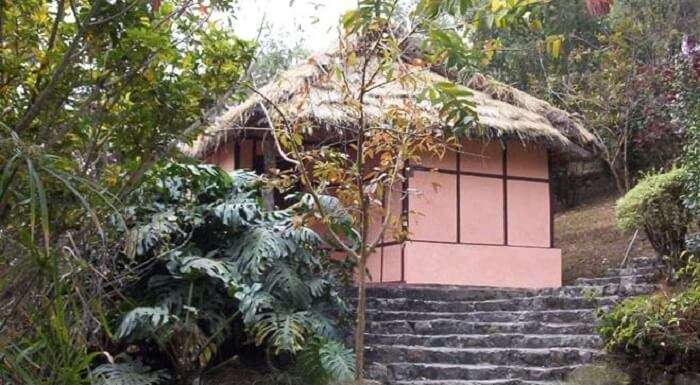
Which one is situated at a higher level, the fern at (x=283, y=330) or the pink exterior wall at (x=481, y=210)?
the pink exterior wall at (x=481, y=210)

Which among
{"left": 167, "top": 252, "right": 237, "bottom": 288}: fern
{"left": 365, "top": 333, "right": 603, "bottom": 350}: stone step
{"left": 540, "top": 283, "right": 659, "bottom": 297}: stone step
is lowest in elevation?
{"left": 365, "top": 333, "right": 603, "bottom": 350}: stone step

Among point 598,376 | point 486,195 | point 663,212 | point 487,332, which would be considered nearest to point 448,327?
point 487,332

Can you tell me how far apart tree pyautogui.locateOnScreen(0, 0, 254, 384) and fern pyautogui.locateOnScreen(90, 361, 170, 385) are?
2.92m

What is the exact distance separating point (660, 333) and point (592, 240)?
7.12 m

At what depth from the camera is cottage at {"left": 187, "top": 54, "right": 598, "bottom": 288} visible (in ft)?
30.1

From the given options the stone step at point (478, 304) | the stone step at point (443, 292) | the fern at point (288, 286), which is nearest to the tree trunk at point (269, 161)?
the stone step at point (443, 292)

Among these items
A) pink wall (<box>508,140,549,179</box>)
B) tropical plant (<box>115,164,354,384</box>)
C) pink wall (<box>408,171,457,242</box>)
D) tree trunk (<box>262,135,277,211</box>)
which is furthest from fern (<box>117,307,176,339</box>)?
pink wall (<box>508,140,549,179</box>)

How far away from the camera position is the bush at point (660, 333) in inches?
228

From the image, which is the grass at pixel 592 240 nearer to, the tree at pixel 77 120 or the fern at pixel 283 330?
the fern at pixel 283 330

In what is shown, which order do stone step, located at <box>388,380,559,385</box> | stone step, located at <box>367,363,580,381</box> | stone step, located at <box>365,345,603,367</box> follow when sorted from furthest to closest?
stone step, located at <box>365,345,603,367</box>, stone step, located at <box>367,363,580,381</box>, stone step, located at <box>388,380,559,385</box>

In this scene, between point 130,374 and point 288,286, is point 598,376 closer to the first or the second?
point 288,286

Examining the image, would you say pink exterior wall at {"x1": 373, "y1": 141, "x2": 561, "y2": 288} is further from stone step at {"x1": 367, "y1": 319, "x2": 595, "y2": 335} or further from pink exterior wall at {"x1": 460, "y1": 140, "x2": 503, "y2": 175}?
stone step at {"x1": 367, "y1": 319, "x2": 595, "y2": 335}

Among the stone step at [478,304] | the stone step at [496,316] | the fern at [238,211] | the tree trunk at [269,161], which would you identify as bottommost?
the stone step at [496,316]

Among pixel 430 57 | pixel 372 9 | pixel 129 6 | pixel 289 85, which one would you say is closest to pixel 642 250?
pixel 289 85
